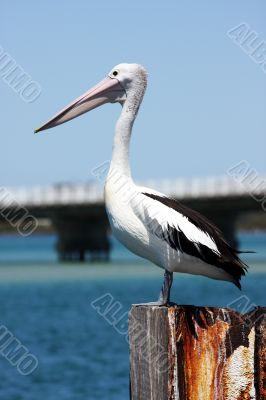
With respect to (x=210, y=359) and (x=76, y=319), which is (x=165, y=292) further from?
(x=76, y=319)

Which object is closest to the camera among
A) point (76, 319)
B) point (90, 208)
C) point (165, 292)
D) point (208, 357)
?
point (208, 357)

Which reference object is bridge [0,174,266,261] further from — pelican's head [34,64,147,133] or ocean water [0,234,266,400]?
pelican's head [34,64,147,133]

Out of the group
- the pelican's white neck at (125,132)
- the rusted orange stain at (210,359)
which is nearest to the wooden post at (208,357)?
the rusted orange stain at (210,359)

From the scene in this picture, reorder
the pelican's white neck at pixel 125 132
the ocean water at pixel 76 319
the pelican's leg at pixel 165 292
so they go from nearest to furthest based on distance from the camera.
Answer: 1. the pelican's leg at pixel 165 292
2. the pelican's white neck at pixel 125 132
3. the ocean water at pixel 76 319

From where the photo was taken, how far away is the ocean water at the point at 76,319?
16.5 m

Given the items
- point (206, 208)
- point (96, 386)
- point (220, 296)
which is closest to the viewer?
point (96, 386)

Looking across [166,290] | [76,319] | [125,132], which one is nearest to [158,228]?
[166,290]

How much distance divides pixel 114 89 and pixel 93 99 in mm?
152

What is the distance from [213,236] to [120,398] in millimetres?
10129

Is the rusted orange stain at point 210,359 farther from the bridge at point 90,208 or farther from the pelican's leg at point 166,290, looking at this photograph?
the bridge at point 90,208

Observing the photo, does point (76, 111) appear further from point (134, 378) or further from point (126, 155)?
point (134, 378)

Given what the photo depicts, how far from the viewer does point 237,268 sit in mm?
5164

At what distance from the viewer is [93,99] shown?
5.64m

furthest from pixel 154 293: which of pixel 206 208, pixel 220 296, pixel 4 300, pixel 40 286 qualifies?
pixel 206 208
